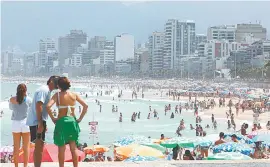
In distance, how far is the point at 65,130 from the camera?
569cm

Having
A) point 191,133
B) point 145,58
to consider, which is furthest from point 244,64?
point 191,133

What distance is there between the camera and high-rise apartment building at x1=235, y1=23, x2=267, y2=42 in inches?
5650

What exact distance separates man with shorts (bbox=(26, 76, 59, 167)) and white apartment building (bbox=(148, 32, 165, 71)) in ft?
475

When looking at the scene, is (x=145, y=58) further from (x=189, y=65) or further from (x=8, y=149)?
(x=8, y=149)

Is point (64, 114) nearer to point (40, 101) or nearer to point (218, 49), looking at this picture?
point (40, 101)

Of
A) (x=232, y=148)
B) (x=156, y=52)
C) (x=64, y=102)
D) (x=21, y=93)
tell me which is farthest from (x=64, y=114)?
(x=156, y=52)

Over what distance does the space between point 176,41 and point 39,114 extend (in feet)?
521

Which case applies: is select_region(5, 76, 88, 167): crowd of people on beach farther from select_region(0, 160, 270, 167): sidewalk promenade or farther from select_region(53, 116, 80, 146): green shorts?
select_region(0, 160, 270, 167): sidewalk promenade

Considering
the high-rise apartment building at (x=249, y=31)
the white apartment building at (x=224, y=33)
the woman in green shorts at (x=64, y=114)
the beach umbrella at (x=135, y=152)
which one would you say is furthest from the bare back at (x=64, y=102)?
the high-rise apartment building at (x=249, y=31)

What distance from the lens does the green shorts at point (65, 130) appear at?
567 centimetres

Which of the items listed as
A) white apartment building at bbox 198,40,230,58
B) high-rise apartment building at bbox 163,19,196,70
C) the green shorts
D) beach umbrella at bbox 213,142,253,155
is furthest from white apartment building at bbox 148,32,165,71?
the green shorts

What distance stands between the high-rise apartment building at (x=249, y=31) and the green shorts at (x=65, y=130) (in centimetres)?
13943

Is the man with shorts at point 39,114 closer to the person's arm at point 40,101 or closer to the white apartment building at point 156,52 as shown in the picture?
the person's arm at point 40,101

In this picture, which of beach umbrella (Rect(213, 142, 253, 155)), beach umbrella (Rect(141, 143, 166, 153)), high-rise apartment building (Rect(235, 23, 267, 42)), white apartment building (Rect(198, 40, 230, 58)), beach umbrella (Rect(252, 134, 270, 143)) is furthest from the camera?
high-rise apartment building (Rect(235, 23, 267, 42))
